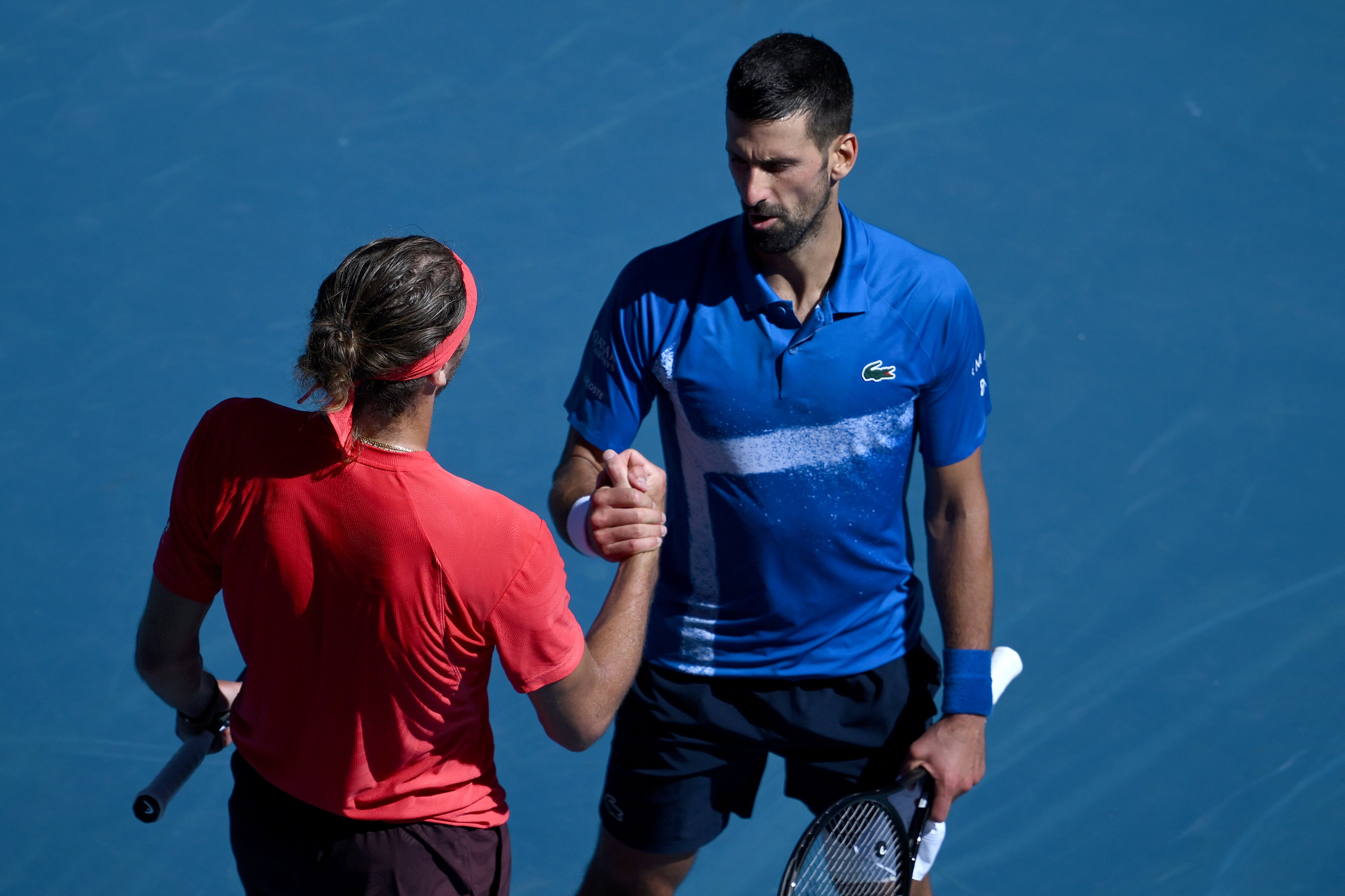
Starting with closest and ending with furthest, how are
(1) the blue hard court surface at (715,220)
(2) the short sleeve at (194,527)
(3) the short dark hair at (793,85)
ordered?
(2) the short sleeve at (194,527)
(3) the short dark hair at (793,85)
(1) the blue hard court surface at (715,220)

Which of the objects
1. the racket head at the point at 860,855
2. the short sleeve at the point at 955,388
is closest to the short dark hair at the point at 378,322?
the short sleeve at the point at 955,388

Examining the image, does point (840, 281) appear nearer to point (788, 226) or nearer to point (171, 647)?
point (788, 226)

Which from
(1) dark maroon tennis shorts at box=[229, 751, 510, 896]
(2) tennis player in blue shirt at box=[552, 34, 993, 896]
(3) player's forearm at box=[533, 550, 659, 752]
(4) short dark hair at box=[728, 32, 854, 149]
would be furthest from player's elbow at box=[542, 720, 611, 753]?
(4) short dark hair at box=[728, 32, 854, 149]

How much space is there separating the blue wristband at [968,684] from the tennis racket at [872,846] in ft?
0.56

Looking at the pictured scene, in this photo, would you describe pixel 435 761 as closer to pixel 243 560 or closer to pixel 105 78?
pixel 243 560

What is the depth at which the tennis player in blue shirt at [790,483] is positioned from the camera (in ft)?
8.16

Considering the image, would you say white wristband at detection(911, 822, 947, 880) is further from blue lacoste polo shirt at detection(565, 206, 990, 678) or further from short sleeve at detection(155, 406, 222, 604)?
short sleeve at detection(155, 406, 222, 604)

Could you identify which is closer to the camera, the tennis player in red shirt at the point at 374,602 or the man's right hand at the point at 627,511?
the tennis player in red shirt at the point at 374,602

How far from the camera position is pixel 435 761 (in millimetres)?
2055

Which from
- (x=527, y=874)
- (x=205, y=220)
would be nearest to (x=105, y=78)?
(x=205, y=220)

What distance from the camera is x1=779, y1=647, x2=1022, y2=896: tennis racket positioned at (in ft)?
8.03

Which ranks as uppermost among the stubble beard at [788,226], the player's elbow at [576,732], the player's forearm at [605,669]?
the stubble beard at [788,226]

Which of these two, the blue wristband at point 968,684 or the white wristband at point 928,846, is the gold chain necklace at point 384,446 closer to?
the blue wristband at point 968,684

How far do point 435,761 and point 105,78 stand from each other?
4.80m
